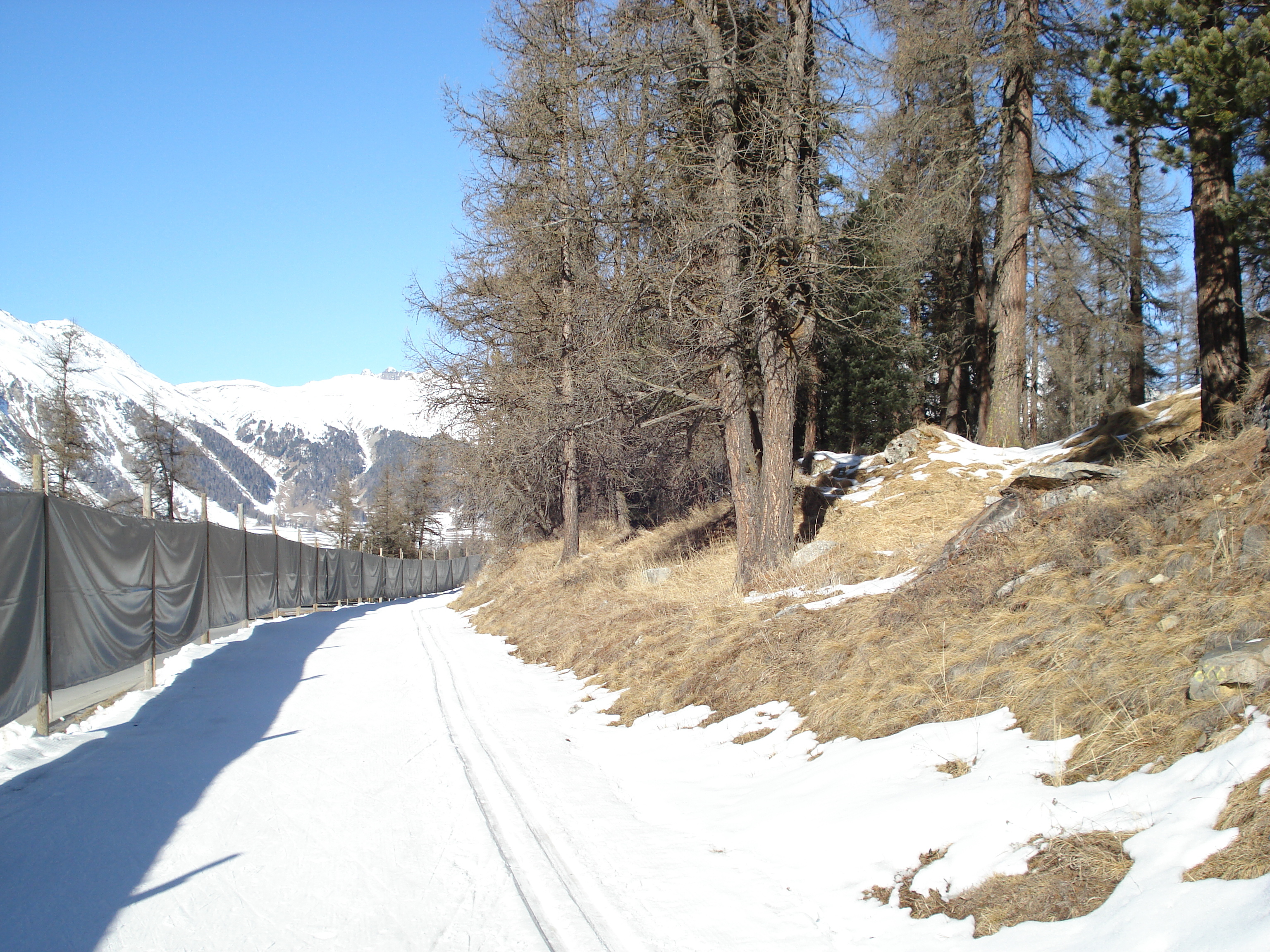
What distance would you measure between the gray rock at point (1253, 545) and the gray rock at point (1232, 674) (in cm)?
107

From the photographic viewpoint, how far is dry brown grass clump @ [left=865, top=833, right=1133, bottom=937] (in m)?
3.07

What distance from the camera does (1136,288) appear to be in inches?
896

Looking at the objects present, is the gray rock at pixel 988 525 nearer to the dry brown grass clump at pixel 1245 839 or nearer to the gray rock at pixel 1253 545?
the gray rock at pixel 1253 545

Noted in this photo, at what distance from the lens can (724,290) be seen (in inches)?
401

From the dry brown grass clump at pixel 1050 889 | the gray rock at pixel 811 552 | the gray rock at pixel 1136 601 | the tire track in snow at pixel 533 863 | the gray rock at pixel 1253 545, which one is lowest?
the tire track in snow at pixel 533 863

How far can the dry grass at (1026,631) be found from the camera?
4133 millimetres

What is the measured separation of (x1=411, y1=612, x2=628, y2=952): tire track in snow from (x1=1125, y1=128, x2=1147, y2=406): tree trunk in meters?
16.9

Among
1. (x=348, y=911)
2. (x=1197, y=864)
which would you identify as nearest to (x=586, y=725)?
(x=348, y=911)

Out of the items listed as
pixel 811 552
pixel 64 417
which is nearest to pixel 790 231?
pixel 811 552

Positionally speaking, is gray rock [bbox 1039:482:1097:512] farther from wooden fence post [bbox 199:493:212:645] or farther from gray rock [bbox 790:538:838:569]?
wooden fence post [bbox 199:493:212:645]

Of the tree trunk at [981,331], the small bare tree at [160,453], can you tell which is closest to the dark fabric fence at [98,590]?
the tree trunk at [981,331]

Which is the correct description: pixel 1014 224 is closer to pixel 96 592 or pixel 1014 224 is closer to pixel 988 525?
pixel 988 525

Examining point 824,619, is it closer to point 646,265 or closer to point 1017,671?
point 1017,671

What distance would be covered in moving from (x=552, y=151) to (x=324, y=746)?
1545 cm
